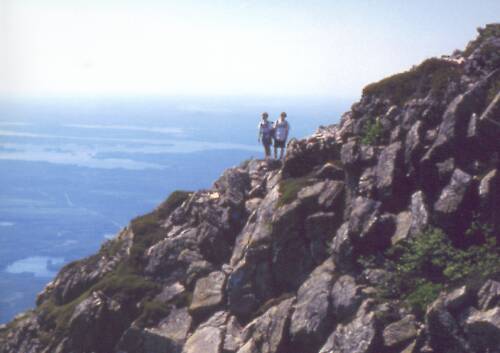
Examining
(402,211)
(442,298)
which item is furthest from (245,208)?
(442,298)

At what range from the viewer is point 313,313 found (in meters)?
18.6

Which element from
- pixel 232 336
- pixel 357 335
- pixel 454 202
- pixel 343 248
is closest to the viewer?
pixel 357 335

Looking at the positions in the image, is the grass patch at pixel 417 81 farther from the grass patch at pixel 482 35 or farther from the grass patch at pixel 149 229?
the grass patch at pixel 149 229

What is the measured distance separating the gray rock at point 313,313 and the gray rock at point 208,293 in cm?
473

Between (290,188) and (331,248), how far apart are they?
182 inches

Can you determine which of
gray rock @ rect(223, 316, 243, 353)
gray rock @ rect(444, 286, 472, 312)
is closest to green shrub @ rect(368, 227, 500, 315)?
gray rock @ rect(444, 286, 472, 312)

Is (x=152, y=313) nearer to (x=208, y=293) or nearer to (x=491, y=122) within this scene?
(x=208, y=293)

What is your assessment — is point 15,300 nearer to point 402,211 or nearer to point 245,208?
point 245,208

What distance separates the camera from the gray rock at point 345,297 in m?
17.7

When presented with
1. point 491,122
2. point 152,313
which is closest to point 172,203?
point 152,313

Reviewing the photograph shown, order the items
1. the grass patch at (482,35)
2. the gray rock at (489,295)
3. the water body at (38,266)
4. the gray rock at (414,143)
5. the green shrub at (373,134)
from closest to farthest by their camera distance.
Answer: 1. the gray rock at (489,295)
2. the gray rock at (414,143)
3. the green shrub at (373,134)
4. the grass patch at (482,35)
5. the water body at (38,266)

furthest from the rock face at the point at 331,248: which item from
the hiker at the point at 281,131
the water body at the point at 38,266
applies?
the water body at the point at 38,266

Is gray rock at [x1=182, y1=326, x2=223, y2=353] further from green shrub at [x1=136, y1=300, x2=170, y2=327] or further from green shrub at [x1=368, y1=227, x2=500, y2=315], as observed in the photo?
green shrub at [x1=368, y1=227, x2=500, y2=315]

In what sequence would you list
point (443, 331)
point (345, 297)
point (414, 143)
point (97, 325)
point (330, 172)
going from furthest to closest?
point (97, 325) < point (330, 172) < point (414, 143) < point (345, 297) < point (443, 331)
